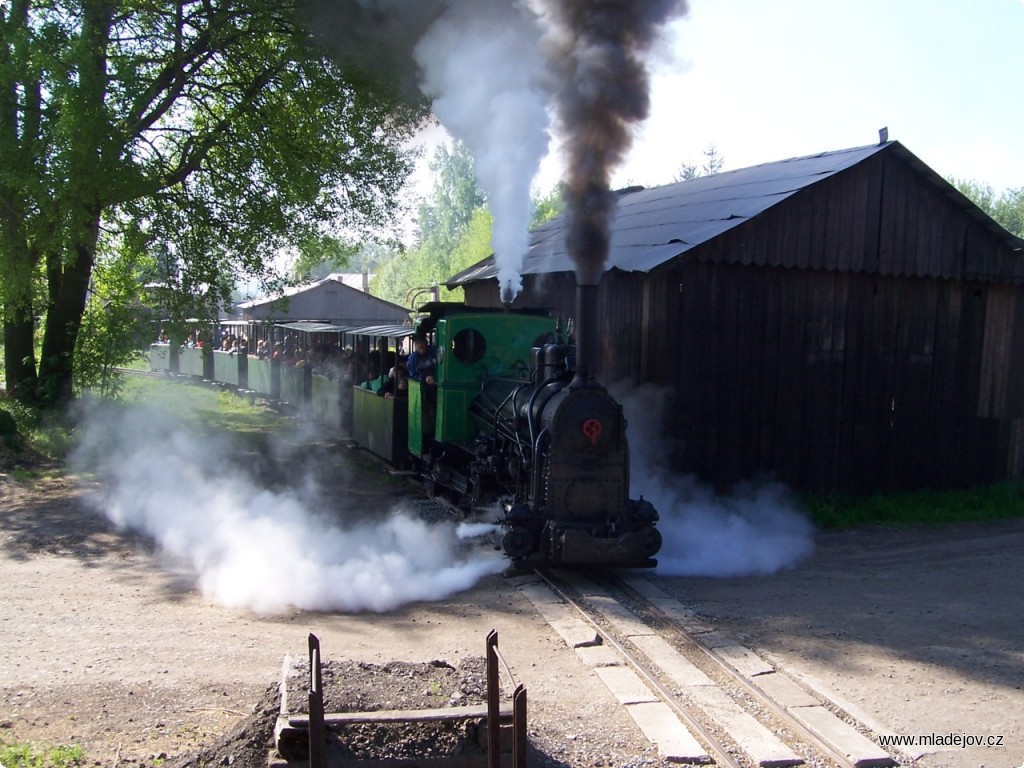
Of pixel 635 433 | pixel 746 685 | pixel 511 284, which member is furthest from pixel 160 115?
pixel 746 685

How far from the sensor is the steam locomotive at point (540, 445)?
7.56 meters

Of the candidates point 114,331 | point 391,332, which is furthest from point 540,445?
point 114,331

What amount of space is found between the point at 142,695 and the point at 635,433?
6690 mm

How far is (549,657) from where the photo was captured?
19.8ft

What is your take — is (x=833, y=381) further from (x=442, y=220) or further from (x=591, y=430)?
(x=442, y=220)

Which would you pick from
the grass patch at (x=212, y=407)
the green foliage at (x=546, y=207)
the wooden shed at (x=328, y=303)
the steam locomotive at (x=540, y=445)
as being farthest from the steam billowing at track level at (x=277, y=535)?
the green foliage at (x=546, y=207)

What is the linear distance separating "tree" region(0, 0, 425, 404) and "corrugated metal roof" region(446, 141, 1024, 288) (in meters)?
3.41

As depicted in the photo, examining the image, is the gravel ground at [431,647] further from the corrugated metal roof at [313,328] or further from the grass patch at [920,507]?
the corrugated metal roof at [313,328]

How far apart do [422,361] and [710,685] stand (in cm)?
598

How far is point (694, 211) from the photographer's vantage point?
41.8 ft

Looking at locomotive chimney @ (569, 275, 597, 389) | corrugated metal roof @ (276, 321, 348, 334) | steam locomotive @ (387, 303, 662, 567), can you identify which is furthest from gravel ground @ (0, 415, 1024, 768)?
corrugated metal roof @ (276, 321, 348, 334)

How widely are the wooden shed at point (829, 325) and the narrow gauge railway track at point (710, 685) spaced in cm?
399

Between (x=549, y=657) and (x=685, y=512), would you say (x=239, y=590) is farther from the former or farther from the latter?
(x=685, y=512)

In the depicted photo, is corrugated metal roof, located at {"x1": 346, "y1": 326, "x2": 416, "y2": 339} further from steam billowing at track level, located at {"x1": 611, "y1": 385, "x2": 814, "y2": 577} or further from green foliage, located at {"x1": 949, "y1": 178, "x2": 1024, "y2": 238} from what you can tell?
green foliage, located at {"x1": 949, "y1": 178, "x2": 1024, "y2": 238}
